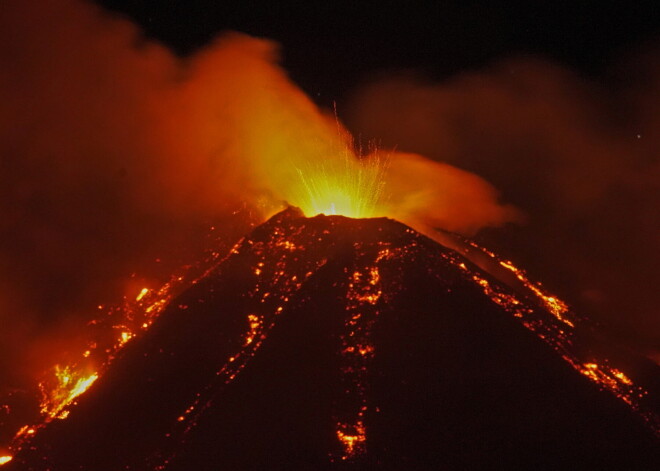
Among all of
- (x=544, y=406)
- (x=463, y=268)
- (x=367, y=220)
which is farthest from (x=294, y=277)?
(x=544, y=406)

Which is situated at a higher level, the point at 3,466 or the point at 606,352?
the point at 606,352

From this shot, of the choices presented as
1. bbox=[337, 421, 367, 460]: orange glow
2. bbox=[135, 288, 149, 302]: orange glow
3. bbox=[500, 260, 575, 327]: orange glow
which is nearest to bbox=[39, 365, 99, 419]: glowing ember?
bbox=[135, 288, 149, 302]: orange glow

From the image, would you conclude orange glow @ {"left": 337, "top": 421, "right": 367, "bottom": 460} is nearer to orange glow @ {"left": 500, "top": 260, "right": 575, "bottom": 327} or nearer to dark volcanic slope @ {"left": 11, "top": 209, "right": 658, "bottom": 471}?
dark volcanic slope @ {"left": 11, "top": 209, "right": 658, "bottom": 471}

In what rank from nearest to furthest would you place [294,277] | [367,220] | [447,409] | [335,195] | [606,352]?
1. [447,409]
2. [606,352]
3. [294,277]
4. [367,220]
5. [335,195]

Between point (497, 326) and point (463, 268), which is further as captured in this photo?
point (463, 268)

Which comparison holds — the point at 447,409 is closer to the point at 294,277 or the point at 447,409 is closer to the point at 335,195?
the point at 294,277

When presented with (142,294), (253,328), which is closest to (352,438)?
(253,328)

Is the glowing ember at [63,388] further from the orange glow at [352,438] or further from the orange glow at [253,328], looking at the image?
the orange glow at [352,438]

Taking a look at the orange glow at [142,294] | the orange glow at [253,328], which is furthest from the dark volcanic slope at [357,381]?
the orange glow at [142,294]
